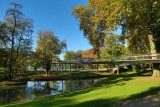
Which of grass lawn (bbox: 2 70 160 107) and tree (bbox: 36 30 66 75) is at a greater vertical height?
tree (bbox: 36 30 66 75)

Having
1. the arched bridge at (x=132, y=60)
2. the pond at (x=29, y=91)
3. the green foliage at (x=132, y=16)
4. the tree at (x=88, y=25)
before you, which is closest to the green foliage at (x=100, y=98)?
the pond at (x=29, y=91)

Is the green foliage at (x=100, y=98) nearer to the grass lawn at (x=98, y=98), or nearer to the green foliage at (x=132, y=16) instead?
the grass lawn at (x=98, y=98)

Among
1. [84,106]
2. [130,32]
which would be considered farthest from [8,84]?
[84,106]

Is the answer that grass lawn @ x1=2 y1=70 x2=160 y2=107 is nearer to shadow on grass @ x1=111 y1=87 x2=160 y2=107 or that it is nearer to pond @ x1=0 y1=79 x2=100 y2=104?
shadow on grass @ x1=111 y1=87 x2=160 y2=107

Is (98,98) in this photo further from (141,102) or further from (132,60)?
(132,60)

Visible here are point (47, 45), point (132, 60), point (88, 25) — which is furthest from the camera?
point (47, 45)

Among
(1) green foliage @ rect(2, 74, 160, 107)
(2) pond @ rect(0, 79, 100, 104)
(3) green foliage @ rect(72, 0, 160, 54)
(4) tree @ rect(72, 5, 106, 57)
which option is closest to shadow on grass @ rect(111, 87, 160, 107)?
(1) green foliage @ rect(2, 74, 160, 107)

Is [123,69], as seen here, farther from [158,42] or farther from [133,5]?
[133,5]

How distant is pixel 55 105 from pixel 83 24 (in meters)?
37.2

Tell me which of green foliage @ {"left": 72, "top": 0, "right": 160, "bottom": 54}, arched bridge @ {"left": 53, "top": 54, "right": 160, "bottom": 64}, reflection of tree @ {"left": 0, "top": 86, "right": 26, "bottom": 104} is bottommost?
reflection of tree @ {"left": 0, "top": 86, "right": 26, "bottom": 104}

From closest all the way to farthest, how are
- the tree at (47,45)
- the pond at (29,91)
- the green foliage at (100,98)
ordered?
1. the green foliage at (100,98)
2. the pond at (29,91)
3. the tree at (47,45)

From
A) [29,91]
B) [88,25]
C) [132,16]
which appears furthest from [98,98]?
[88,25]

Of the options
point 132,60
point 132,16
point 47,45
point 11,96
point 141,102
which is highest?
point 47,45

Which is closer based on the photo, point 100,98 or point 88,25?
point 100,98
